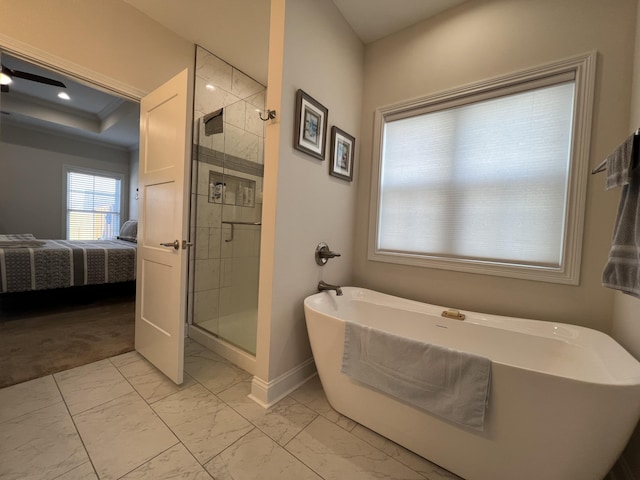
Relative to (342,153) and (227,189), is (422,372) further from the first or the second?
(227,189)

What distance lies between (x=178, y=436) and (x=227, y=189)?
1.88 metres

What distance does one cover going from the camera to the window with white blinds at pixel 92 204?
541 centimetres

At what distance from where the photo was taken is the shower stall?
2264mm

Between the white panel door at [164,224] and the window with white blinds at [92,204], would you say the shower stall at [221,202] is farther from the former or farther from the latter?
the window with white blinds at [92,204]

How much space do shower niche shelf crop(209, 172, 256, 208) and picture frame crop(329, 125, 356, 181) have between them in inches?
34.1

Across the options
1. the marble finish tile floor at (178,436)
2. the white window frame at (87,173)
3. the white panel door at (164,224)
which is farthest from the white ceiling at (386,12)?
the white window frame at (87,173)

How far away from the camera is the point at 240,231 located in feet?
7.75

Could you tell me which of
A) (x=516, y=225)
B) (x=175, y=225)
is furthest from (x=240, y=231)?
(x=516, y=225)

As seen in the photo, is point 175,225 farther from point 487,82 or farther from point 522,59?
point 522,59

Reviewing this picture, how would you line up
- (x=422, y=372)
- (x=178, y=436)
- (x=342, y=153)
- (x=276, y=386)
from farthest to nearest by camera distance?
1. (x=342, y=153)
2. (x=276, y=386)
3. (x=178, y=436)
4. (x=422, y=372)

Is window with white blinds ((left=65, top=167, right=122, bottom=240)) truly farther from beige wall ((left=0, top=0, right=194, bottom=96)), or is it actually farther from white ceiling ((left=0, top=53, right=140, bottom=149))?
beige wall ((left=0, top=0, right=194, bottom=96))

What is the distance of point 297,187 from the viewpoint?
1.67m

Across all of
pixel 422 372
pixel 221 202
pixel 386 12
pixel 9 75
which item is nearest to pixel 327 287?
pixel 422 372

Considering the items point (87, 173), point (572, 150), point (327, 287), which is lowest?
point (327, 287)
